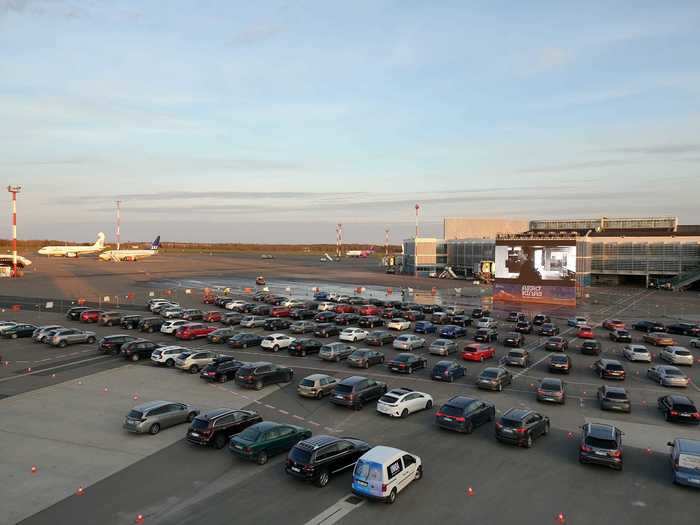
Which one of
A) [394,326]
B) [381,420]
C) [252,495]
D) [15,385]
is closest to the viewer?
[252,495]

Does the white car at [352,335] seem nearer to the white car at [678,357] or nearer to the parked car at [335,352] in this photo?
the parked car at [335,352]

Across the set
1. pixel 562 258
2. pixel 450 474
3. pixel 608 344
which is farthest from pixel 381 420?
pixel 562 258

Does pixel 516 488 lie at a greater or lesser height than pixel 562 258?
lesser

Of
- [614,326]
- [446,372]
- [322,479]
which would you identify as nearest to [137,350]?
[446,372]

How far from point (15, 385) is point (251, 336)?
1569 centimetres

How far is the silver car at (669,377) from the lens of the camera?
29.8 metres

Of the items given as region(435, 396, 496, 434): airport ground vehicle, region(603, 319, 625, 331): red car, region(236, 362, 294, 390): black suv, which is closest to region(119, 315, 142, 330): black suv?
region(236, 362, 294, 390): black suv

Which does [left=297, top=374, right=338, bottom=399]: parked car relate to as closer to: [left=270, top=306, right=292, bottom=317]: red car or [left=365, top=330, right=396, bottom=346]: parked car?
[left=365, top=330, right=396, bottom=346]: parked car

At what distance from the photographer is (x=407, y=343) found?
3941 cm

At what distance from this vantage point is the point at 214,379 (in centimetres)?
2964

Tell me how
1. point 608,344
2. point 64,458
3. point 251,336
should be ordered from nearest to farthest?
point 64,458, point 251,336, point 608,344

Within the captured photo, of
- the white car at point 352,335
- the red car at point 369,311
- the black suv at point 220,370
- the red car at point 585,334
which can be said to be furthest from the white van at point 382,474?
the red car at point 369,311

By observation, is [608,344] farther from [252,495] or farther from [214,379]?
[252,495]

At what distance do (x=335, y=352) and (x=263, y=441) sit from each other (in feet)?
54.9
